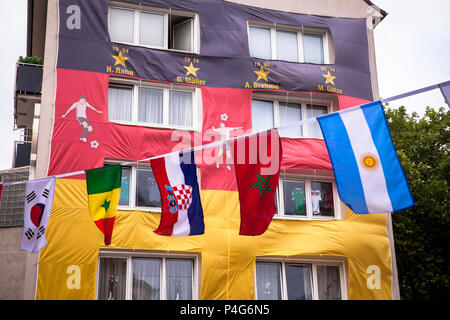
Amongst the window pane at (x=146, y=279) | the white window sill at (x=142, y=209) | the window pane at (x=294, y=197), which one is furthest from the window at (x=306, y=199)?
the window pane at (x=146, y=279)

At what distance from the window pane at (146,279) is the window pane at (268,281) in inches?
120

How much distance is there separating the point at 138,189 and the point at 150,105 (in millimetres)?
2778

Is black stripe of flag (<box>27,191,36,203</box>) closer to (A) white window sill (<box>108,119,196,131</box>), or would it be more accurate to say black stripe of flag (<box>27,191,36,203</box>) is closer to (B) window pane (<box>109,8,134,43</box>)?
(A) white window sill (<box>108,119,196,131</box>)

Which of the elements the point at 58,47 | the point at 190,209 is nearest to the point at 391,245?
the point at 190,209

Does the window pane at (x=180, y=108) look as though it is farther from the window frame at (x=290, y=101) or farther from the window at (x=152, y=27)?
the window frame at (x=290, y=101)

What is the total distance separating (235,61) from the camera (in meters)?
19.1

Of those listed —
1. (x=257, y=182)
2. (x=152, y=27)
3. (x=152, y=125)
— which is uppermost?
(x=152, y=27)

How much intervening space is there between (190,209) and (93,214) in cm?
214

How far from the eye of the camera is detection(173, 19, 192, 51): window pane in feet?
64.1

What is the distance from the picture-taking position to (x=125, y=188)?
683 inches

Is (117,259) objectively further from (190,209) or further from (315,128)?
(315,128)

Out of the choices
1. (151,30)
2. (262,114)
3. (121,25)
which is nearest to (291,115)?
(262,114)

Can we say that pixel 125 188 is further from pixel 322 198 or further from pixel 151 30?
pixel 322 198

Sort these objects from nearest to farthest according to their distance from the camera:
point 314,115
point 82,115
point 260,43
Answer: point 82,115 < point 314,115 < point 260,43
